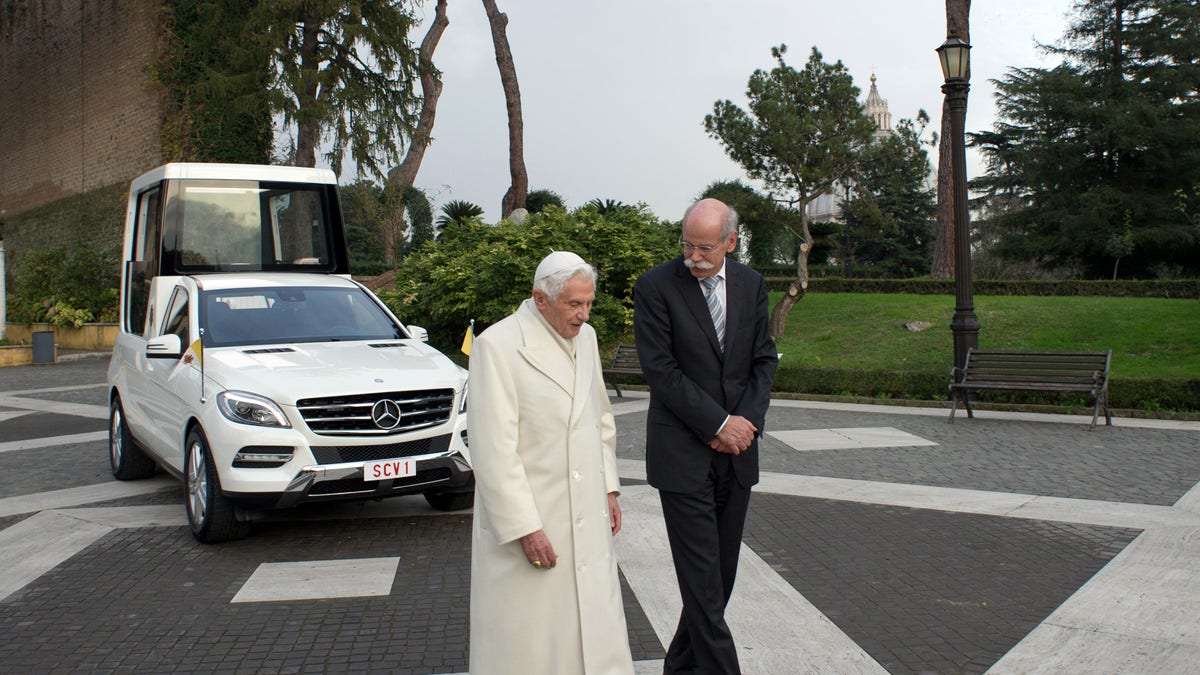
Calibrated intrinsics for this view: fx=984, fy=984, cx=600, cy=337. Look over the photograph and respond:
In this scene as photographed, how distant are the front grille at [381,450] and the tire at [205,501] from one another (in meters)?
0.69

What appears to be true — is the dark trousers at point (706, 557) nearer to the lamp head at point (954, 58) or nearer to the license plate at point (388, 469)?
the license plate at point (388, 469)

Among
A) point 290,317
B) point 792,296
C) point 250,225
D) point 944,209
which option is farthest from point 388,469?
point 944,209

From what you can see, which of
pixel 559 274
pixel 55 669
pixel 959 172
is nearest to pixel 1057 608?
pixel 559 274

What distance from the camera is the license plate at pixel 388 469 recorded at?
20.3 feet

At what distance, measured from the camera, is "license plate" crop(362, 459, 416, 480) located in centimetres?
619

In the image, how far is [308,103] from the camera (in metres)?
23.8

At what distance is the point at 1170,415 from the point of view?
1191 cm

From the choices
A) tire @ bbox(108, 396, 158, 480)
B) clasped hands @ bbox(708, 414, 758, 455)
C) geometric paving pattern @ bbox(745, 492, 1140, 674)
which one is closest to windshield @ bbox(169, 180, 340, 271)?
tire @ bbox(108, 396, 158, 480)

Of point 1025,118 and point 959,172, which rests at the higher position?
point 1025,118

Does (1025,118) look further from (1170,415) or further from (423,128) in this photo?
(1170,415)

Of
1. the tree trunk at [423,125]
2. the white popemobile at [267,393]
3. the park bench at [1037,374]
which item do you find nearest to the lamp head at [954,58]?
the park bench at [1037,374]

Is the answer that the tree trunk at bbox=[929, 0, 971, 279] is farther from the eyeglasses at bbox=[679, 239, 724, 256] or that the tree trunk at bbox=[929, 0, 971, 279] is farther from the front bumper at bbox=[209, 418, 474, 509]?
the eyeglasses at bbox=[679, 239, 724, 256]

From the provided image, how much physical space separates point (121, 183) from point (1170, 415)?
3229 centimetres

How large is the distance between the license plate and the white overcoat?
10.4ft
